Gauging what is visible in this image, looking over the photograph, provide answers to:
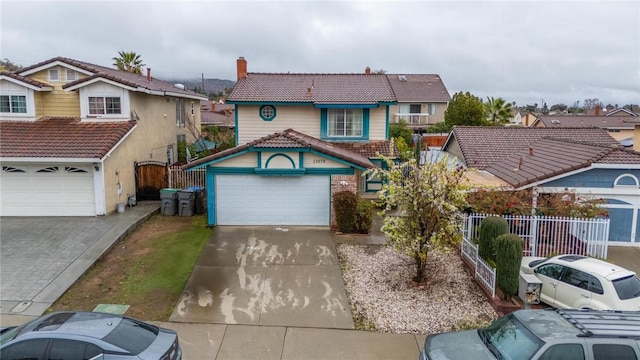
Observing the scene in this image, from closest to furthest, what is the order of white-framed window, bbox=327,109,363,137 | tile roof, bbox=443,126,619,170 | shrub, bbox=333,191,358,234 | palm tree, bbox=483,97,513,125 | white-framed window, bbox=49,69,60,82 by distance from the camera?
shrub, bbox=333,191,358,234
white-framed window, bbox=49,69,60,82
tile roof, bbox=443,126,619,170
white-framed window, bbox=327,109,363,137
palm tree, bbox=483,97,513,125

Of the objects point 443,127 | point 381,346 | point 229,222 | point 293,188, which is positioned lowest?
point 381,346

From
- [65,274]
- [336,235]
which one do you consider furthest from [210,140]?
[65,274]

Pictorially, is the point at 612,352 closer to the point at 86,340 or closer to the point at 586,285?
the point at 586,285

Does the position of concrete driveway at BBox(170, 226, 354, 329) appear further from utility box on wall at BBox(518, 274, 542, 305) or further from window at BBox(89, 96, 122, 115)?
window at BBox(89, 96, 122, 115)

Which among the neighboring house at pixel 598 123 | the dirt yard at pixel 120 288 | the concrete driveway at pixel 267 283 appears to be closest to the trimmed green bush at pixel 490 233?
the concrete driveway at pixel 267 283

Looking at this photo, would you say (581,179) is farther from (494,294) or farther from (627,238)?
(494,294)

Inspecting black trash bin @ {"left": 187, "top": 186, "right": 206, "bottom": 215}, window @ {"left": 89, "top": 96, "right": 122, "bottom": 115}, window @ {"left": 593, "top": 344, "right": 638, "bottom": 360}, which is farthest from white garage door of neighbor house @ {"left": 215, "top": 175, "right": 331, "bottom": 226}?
window @ {"left": 593, "top": 344, "right": 638, "bottom": 360}

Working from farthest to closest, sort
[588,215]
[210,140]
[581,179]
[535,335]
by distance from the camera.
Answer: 1. [210,140]
2. [581,179]
3. [588,215]
4. [535,335]
